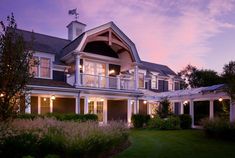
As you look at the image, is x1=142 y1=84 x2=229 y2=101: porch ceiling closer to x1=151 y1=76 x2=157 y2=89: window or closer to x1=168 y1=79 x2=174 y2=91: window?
x1=151 y1=76 x2=157 y2=89: window

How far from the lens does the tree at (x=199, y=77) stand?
135ft

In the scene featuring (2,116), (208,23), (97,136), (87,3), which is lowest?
(97,136)

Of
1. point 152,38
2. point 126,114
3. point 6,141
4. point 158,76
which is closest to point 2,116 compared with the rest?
point 6,141

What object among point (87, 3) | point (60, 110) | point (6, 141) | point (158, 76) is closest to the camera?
point (6, 141)

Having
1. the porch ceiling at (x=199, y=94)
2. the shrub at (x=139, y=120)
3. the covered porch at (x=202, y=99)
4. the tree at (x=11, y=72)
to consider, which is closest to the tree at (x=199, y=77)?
the covered porch at (x=202, y=99)

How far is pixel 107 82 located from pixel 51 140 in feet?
46.6

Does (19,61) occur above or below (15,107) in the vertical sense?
above

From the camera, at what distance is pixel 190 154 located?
35.1 feet

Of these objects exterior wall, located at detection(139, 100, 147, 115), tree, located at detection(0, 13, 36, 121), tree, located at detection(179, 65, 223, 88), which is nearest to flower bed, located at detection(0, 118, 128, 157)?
tree, located at detection(0, 13, 36, 121)

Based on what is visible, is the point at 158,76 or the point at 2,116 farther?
the point at 158,76

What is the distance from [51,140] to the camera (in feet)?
29.1

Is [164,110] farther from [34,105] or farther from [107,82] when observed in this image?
[34,105]

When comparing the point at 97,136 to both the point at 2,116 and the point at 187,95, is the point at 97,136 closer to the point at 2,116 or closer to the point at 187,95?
the point at 2,116

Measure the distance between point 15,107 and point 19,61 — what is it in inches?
63.9
